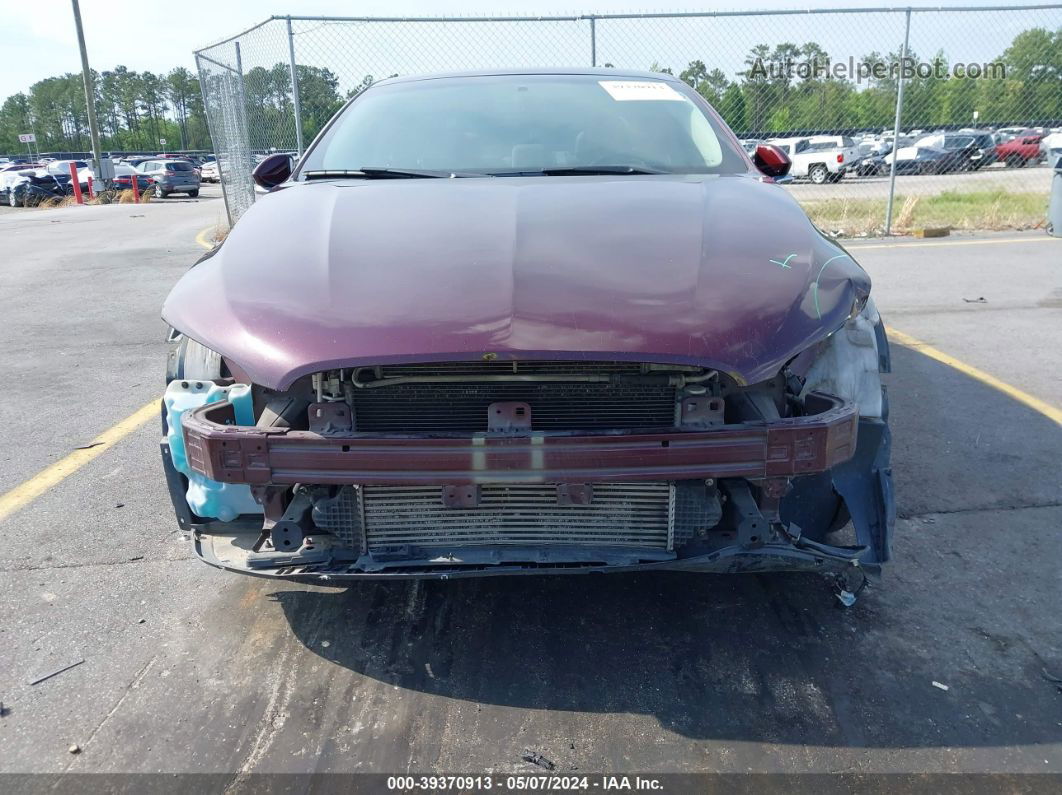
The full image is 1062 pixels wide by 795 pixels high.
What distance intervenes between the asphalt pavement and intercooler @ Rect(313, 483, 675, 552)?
40 cm

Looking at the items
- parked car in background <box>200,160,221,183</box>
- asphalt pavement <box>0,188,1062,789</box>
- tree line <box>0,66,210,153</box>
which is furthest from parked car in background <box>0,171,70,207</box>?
tree line <box>0,66,210,153</box>

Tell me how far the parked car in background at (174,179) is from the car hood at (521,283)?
32318mm

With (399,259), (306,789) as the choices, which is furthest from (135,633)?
(399,259)

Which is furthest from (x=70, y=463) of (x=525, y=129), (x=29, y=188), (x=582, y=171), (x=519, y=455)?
(x=29, y=188)

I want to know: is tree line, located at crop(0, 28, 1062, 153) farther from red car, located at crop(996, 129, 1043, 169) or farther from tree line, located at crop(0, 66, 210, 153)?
tree line, located at crop(0, 66, 210, 153)

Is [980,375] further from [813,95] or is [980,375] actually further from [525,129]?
[813,95]

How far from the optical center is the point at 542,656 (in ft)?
8.04

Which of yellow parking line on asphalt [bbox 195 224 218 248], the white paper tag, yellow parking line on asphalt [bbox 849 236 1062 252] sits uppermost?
the white paper tag

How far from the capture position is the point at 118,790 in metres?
1.96

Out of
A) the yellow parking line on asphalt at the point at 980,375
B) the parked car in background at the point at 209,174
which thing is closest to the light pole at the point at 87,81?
the parked car in background at the point at 209,174

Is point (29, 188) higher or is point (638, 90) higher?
point (638, 90)

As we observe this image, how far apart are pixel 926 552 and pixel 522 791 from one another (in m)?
1.84

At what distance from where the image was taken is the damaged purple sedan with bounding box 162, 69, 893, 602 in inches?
79.7

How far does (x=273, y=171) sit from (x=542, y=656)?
2.44 metres
